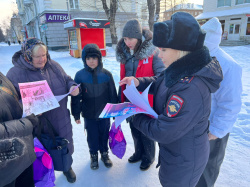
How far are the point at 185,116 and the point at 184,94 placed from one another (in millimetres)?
145

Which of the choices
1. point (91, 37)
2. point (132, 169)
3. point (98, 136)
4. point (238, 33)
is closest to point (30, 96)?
point (98, 136)

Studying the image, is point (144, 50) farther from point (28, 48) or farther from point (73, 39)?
point (73, 39)

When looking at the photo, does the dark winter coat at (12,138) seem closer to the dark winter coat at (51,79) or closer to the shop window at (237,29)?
the dark winter coat at (51,79)

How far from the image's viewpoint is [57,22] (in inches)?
772

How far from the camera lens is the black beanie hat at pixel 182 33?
108 centimetres

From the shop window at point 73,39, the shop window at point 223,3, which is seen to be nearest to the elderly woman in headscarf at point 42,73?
the shop window at point 73,39

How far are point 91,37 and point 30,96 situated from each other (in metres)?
11.7

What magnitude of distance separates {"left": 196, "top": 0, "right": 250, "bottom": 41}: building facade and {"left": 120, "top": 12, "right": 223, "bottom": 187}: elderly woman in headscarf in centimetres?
2271

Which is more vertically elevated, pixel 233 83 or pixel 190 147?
pixel 233 83

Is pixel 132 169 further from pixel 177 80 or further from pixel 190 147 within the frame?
pixel 177 80

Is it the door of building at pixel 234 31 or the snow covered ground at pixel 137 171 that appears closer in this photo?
the snow covered ground at pixel 137 171

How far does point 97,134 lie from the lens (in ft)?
8.29

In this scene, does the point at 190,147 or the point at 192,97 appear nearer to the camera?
the point at 192,97

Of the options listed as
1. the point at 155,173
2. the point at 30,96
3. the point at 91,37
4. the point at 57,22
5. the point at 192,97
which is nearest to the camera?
the point at 192,97
